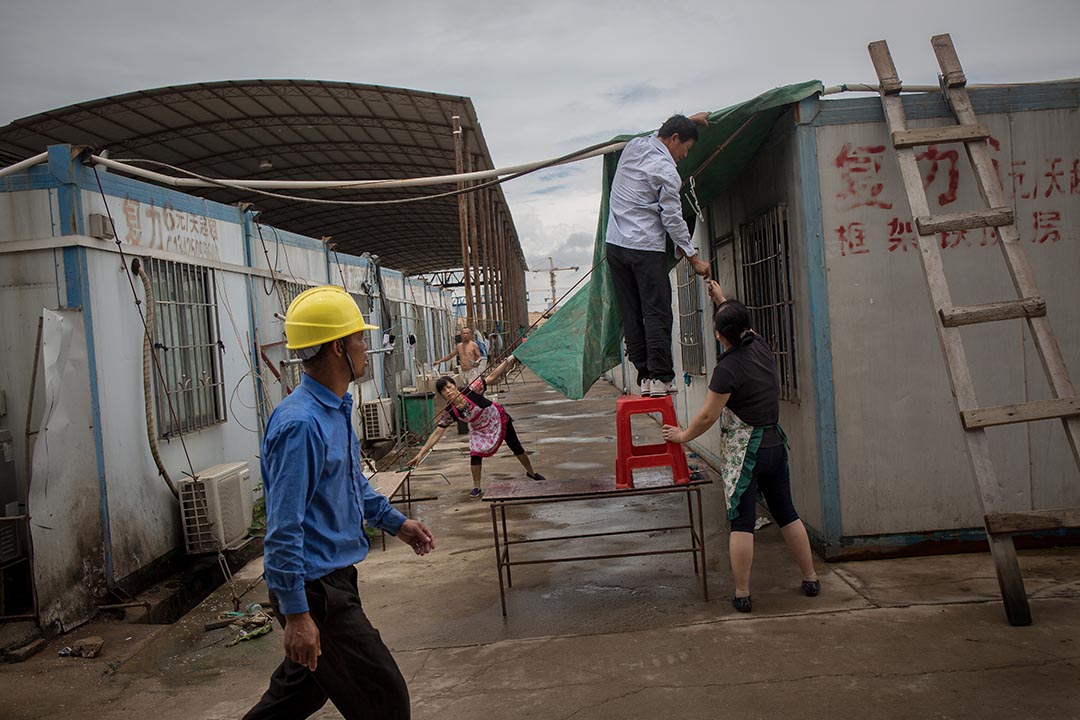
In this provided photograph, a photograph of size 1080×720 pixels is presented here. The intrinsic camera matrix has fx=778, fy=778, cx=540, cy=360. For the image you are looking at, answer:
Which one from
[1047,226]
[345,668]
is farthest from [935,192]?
[345,668]

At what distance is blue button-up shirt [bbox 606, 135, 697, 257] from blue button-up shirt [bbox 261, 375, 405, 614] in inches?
104

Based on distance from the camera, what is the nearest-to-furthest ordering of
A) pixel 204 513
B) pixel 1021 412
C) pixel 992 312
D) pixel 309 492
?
pixel 309 492 → pixel 1021 412 → pixel 992 312 → pixel 204 513

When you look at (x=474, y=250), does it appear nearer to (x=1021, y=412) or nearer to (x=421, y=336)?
(x=421, y=336)

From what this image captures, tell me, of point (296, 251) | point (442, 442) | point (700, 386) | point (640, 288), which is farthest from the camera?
point (442, 442)

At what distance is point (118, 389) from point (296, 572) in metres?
4.90

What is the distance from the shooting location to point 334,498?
105 inches

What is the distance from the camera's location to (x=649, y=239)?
4934 millimetres

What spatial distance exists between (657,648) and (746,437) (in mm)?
1301

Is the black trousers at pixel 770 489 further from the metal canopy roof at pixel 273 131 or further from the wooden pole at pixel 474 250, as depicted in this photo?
the metal canopy roof at pixel 273 131

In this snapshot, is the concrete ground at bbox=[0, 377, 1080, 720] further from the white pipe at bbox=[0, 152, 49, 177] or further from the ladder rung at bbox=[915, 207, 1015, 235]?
the white pipe at bbox=[0, 152, 49, 177]

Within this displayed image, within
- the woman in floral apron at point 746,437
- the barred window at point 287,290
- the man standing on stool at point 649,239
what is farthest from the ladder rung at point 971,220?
the barred window at point 287,290

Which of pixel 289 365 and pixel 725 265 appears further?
pixel 289 365

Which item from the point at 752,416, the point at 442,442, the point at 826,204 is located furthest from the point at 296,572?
the point at 442,442

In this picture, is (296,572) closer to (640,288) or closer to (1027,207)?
(640,288)
